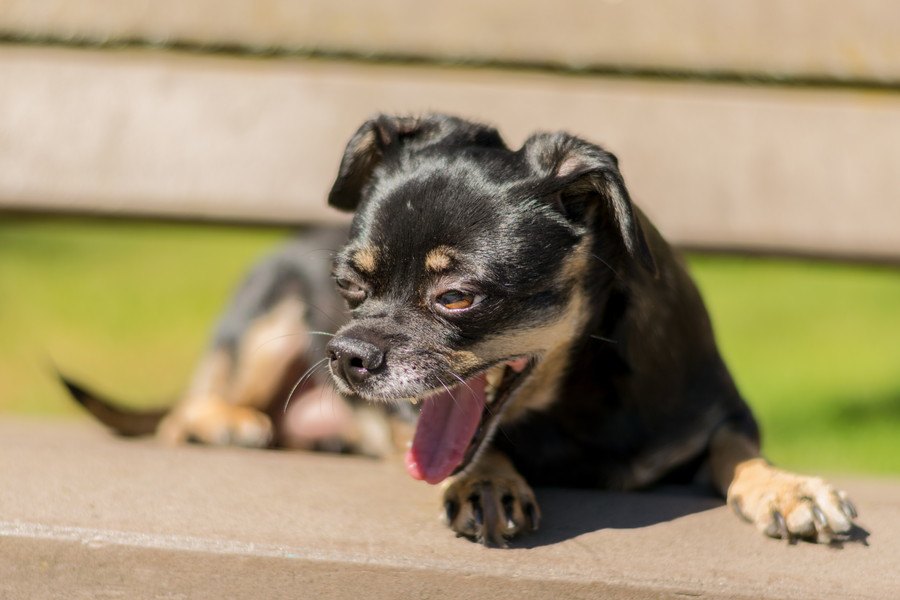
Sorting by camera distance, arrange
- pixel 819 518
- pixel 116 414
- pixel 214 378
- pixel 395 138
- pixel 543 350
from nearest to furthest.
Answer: pixel 819 518 < pixel 543 350 < pixel 395 138 < pixel 116 414 < pixel 214 378

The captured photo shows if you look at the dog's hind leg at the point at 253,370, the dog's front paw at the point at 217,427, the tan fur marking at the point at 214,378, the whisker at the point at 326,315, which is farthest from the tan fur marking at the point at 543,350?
the tan fur marking at the point at 214,378

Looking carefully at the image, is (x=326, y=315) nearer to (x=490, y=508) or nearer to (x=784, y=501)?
(x=490, y=508)

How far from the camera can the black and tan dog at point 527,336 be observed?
247cm

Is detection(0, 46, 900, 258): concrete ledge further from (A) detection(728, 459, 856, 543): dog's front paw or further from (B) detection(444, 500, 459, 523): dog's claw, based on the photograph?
(B) detection(444, 500, 459, 523): dog's claw

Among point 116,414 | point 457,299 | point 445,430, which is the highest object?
point 457,299

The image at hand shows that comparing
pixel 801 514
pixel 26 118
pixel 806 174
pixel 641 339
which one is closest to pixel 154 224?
pixel 26 118

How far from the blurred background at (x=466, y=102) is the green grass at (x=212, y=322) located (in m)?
0.17

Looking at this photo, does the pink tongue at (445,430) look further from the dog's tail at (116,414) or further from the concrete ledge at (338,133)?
Result: the concrete ledge at (338,133)

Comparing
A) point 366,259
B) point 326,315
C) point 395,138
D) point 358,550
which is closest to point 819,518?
point 358,550

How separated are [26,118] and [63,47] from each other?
0.30 meters

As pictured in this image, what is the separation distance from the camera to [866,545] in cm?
238

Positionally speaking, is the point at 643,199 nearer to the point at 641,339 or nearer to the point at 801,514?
the point at 641,339

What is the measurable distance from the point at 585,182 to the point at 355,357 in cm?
70

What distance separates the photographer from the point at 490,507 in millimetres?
2404
